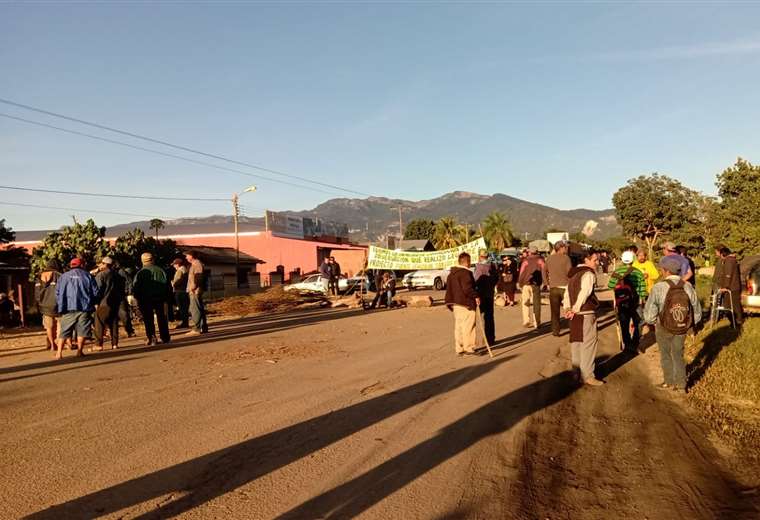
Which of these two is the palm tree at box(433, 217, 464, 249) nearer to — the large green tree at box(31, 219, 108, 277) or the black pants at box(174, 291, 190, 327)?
the large green tree at box(31, 219, 108, 277)

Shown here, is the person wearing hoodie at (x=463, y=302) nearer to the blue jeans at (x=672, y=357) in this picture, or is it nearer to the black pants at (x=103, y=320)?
the blue jeans at (x=672, y=357)

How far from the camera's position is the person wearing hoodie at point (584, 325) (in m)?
8.21

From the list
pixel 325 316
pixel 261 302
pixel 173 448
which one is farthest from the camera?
pixel 261 302

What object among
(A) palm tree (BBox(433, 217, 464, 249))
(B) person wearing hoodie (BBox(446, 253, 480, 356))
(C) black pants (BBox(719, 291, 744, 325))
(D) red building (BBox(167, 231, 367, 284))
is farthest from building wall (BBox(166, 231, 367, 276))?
(B) person wearing hoodie (BBox(446, 253, 480, 356))

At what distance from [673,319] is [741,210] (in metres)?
30.6

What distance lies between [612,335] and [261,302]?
13480 mm

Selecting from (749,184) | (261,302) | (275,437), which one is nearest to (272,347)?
(275,437)

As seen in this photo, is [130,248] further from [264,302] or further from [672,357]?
[672,357]

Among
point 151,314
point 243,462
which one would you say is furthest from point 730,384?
point 151,314

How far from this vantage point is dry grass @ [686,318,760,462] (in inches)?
235

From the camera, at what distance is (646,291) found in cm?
1165

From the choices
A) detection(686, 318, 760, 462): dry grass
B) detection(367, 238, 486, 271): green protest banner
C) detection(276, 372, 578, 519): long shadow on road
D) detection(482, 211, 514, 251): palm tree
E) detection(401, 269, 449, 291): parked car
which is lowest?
detection(686, 318, 760, 462): dry grass

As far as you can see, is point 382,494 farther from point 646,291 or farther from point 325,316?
point 325,316

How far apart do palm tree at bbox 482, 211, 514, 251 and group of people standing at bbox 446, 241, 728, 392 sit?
75267 millimetres
